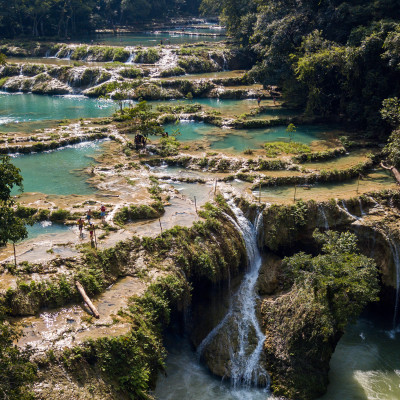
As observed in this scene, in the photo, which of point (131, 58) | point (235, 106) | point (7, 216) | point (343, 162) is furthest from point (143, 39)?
point (7, 216)

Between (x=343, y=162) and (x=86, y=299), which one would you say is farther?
(x=343, y=162)

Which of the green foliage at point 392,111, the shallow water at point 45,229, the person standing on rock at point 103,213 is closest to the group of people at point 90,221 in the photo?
the person standing on rock at point 103,213

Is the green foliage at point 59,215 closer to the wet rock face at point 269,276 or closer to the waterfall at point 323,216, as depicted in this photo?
the wet rock face at point 269,276

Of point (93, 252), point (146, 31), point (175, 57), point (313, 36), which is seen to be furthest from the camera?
point (146, 31)

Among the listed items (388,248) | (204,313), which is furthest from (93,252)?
(388,248)

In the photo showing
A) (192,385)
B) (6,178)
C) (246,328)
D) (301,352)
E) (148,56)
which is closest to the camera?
(6,178)

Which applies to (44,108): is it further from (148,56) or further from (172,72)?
(148,56)

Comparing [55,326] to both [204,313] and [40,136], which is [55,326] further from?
[40,136]
